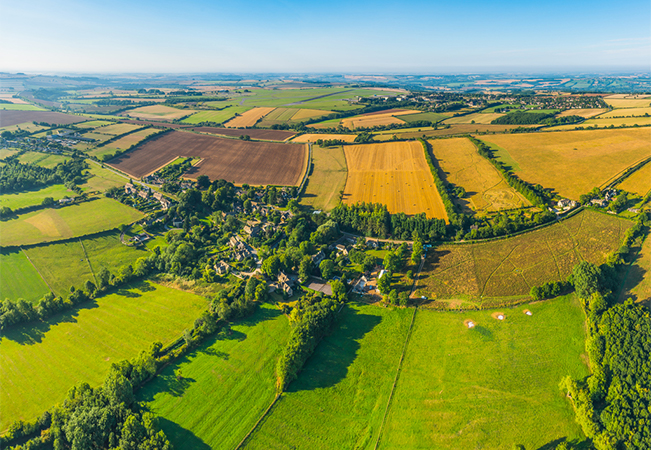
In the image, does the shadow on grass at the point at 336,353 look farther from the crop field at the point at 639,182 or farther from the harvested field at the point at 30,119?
the harvested field at the point at 30,119

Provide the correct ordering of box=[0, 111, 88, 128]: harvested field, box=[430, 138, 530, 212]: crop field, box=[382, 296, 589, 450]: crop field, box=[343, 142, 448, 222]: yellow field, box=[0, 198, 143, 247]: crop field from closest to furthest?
box=[382, 296, 589, 450]: crop field, box=[0, 198, 143, 247]: crop field, box=[430, 138, 530, 212]: crop field, box=[343, 142, 448, 222]: yellow field, box=[0, 111, 88, 128]: harvested field

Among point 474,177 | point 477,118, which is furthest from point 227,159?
point 477,118

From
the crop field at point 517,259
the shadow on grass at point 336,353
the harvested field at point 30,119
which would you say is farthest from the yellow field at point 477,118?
the harvested field at point 30,119

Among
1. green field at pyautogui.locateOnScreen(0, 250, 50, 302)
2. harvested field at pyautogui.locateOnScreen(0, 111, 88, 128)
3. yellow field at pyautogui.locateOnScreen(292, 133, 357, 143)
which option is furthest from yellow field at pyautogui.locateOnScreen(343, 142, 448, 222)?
harvested field at pyautogui.locateOnScreen(0, 111, 88, 128)

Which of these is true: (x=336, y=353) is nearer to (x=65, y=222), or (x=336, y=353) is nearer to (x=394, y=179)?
(x=394, y=179)

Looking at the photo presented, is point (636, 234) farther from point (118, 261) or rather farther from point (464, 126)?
point (118, 261)

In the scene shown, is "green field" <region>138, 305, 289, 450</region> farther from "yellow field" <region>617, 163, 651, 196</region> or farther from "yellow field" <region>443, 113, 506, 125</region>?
"yellow field" <region>443, 113, 506, 125</region>
